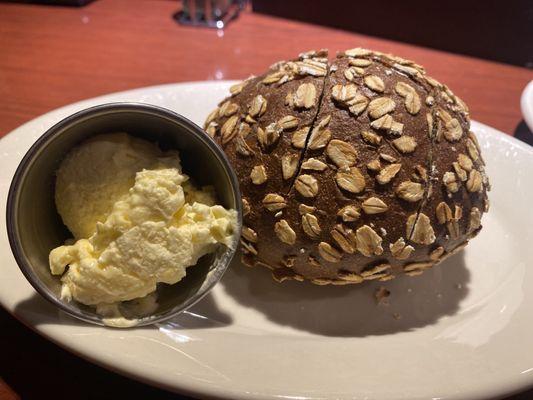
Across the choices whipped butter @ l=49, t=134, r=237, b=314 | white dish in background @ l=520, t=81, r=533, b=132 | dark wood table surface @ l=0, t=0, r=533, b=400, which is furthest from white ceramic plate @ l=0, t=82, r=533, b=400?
dark wood table surface @ l=0, t=0, r=533, b=400

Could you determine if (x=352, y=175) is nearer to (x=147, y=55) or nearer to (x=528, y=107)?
(x=528, y=107)

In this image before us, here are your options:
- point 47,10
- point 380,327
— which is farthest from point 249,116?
point 47,10

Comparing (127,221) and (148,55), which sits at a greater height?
(127,221)

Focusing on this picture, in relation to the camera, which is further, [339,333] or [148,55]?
[148,55]

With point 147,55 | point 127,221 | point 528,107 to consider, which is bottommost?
point 147,55

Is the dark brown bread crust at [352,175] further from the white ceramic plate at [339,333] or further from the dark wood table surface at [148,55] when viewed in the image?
the dark wood table surface at [148,55]

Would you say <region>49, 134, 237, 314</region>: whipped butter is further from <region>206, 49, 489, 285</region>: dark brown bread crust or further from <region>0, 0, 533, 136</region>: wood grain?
<region>0, 0, 533, 136</region>: wood grain

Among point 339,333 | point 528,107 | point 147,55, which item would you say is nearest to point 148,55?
point 147,55
